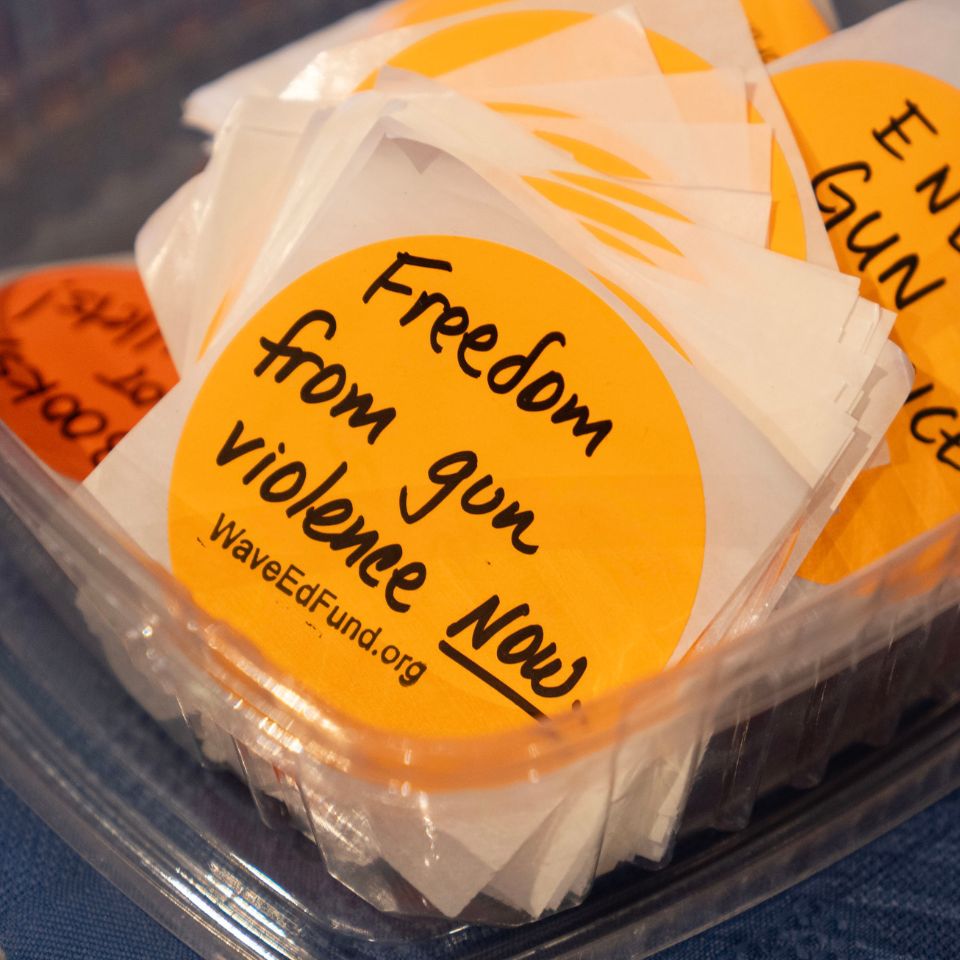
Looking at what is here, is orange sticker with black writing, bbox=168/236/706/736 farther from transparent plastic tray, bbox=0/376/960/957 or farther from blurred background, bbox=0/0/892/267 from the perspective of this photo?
blurred background, bbox=0/0/892/267

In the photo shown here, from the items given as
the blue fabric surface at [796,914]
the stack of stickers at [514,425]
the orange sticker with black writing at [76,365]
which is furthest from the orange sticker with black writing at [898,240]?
the orange sticker with black writing at [76,365]

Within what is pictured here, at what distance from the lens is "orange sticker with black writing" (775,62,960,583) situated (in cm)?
49

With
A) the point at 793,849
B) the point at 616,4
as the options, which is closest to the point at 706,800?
the point at 793,849

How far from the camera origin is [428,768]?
0.39 meters

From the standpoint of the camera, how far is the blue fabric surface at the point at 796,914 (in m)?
0.51

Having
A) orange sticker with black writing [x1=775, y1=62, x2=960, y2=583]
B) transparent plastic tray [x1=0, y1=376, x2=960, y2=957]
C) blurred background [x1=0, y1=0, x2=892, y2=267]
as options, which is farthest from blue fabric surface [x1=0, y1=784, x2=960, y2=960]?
blurred background [x1=0, y1=0, x2=892, y2=267]

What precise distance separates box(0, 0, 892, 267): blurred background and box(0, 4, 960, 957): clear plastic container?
0.37 m

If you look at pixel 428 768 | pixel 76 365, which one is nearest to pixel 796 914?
pixel 428 768

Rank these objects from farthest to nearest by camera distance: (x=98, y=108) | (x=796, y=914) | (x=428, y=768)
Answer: (x=98, y=108) → (x=796, y=914) → (x=428, y=768)

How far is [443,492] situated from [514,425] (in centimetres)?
4

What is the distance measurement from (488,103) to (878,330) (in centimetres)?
23

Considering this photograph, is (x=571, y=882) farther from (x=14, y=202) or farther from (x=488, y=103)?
(x=14, y=202)

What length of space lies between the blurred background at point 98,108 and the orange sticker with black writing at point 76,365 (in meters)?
0.20

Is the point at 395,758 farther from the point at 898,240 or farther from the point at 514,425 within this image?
the point at 898,240
